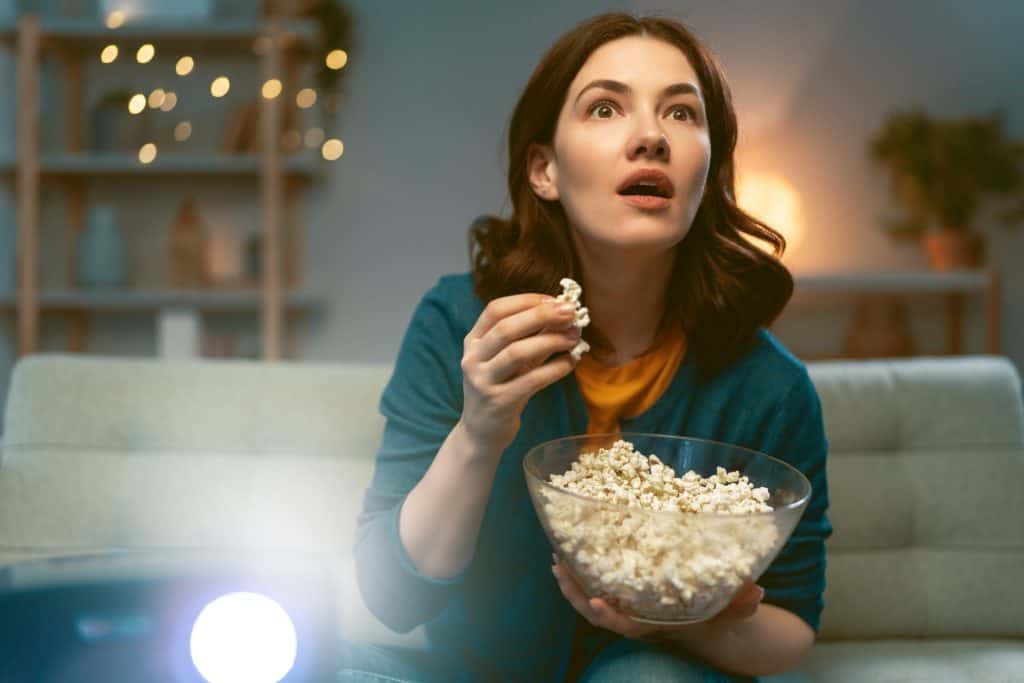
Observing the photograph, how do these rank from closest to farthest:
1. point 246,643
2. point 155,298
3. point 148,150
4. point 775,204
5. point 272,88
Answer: point 246,643 → point 272,88 → point 155,298 → point 148,150 → point 775,204

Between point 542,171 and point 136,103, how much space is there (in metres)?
2.60

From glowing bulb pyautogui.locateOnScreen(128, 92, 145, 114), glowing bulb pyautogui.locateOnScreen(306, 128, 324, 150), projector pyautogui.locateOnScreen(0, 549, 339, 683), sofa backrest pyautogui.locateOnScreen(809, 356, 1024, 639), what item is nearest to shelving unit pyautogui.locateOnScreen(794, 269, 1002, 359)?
sofa backrest pyautogui.locateOnScreen(809, 356, 1024, 639)

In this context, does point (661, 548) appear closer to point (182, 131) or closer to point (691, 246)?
point (691, 246)

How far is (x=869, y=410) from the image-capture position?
139 cm

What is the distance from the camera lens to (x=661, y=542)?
652 millimetres

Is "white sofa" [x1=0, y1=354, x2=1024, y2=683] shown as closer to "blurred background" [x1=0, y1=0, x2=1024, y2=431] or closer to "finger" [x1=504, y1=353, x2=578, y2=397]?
"finger" [x1=504, y1=353, x2=578, y2=397]

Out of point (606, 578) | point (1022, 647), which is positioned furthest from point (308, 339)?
point (606, 578)

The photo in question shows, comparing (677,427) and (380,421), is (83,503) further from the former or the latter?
(677,427)

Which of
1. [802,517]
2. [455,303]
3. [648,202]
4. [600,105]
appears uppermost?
[600,105]

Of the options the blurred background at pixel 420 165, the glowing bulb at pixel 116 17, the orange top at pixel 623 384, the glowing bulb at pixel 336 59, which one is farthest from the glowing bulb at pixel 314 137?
the orange top at pixel 623 384

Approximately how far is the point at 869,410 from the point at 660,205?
0.68m

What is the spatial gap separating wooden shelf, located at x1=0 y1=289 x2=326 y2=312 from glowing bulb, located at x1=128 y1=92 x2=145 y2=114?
65cm

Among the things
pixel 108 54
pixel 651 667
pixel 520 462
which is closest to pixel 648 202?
pixel 520 462

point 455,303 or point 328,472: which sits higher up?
point 455,303
